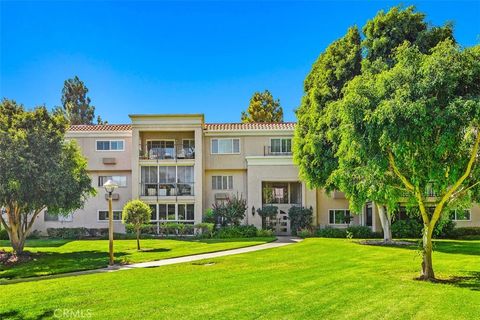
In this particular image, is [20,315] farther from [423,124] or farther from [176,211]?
[176,211]

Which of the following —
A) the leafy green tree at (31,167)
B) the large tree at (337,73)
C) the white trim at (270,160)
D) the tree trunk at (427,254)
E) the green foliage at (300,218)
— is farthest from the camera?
the white trim at (270,160)

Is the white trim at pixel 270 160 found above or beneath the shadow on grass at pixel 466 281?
above

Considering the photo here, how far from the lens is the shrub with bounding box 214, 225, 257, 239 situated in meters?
35.9

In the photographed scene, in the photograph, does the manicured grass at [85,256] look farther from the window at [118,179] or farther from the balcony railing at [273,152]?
the balcony railing at [273,152]

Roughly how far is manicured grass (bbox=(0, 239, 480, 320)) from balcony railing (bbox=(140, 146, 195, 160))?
22586mm

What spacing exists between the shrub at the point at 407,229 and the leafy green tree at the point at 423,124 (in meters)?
21.8

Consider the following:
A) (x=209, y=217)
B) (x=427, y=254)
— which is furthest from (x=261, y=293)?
(x=209, y=217)

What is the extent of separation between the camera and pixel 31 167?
24016mm

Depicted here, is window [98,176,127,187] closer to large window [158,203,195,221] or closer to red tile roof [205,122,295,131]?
large window [158,203,195,221]

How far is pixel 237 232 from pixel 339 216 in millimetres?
9201

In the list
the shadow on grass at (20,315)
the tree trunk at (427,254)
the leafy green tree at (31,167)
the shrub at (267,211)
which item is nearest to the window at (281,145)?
the shrub at (267,211)

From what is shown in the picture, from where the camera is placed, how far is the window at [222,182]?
136ft

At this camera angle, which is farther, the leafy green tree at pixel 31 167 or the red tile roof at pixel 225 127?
the red tile roof at pixel 225 127

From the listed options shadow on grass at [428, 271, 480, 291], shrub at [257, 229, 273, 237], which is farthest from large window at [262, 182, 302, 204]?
shadow on grass at [428, 271, 480, 291]
